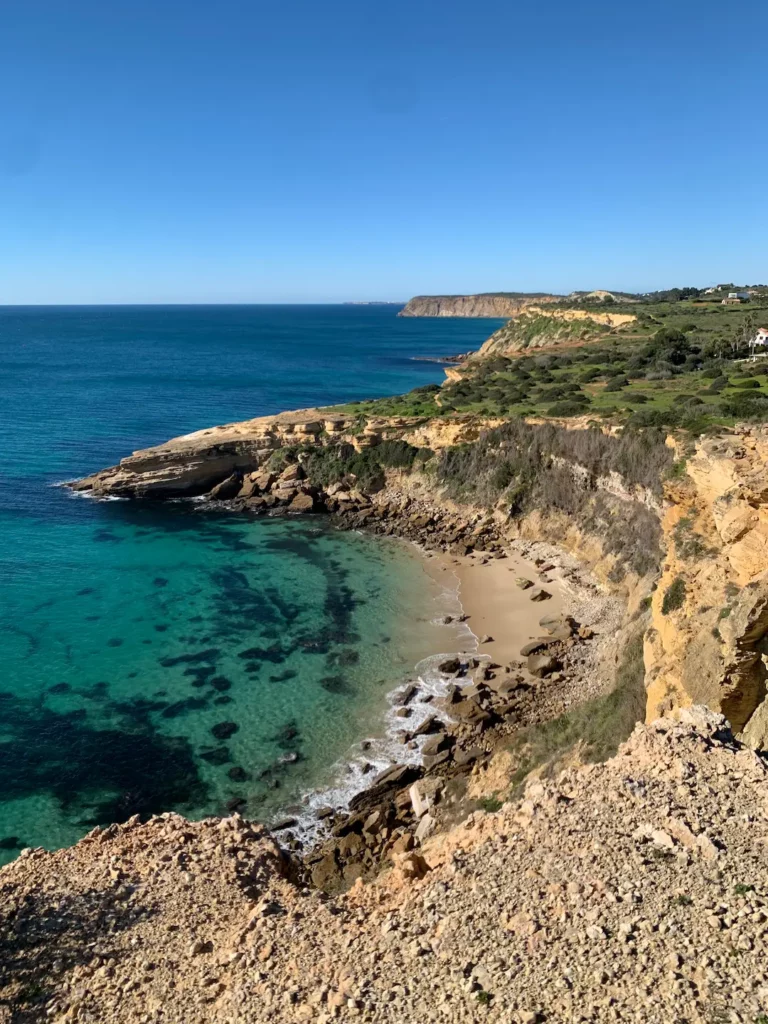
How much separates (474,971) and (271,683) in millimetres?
18327

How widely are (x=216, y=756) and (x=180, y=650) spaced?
7.81 meters

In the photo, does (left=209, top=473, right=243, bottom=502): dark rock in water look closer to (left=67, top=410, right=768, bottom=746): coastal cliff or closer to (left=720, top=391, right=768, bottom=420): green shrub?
(left=67, top=410, right=768, bottom=746): coastal cliff

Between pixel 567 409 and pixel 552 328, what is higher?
pixel 552 328

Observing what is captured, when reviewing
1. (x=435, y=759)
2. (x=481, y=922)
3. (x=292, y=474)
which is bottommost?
(x=435, y=759)

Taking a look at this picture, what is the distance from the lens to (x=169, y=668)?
1109 inches

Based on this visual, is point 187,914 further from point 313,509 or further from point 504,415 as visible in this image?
point 504,415

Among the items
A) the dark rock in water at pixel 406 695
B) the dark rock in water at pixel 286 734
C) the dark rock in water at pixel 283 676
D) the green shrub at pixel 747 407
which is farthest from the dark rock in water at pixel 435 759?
the green shrub at pixel 747 407

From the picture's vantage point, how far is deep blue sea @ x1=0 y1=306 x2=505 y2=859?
21.5 meters

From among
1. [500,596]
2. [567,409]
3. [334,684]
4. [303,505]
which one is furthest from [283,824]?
[567,409]

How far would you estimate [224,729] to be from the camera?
2408 cm

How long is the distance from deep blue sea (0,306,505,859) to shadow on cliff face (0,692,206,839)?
6cm

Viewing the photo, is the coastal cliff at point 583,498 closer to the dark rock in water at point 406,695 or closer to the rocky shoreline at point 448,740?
the rocky shoreline at point 448,740

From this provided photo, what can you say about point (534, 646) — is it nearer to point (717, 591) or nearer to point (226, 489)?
point (717, 591)

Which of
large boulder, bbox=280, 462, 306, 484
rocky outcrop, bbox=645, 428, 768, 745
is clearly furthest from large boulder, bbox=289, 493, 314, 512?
rocky outcrop, bbox=645, 428, 768, 745
